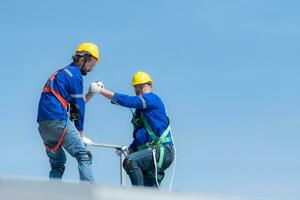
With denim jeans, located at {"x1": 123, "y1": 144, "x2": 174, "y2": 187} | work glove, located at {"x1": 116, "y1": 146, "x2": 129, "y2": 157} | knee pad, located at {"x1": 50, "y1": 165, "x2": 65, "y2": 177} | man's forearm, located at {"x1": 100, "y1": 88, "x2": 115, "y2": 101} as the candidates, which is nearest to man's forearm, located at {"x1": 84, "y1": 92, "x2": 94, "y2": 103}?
man's forearm, located at {"x1": 100, "y1": 88, "x2": 115, "y2": 101}

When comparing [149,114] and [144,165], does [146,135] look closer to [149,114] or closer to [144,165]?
[149,114]

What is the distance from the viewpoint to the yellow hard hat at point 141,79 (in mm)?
9945

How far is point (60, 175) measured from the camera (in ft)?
29.0

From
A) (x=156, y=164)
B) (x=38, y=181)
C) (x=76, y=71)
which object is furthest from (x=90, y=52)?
(x=38, y=181)

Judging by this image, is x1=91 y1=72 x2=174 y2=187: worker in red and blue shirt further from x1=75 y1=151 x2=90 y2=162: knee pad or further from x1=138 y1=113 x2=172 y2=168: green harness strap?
→ x1=75 y1=151 x2=90 y2=162: knee pad

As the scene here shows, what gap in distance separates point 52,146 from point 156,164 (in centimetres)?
161

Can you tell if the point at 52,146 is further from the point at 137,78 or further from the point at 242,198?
the point at 242,198

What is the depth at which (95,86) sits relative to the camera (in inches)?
369

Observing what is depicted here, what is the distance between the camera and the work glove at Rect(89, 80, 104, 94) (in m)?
9.37

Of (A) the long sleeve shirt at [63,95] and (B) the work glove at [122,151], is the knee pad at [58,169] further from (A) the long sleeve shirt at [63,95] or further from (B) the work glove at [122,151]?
(B) the work glove at [122,151]

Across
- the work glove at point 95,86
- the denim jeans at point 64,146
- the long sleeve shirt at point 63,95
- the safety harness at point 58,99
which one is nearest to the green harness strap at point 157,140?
the work glove at point 95,86

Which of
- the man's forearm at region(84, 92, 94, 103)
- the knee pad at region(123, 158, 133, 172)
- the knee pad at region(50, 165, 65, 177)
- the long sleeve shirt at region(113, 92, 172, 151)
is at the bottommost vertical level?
the knee pad at region(50, 165, 65, 177)

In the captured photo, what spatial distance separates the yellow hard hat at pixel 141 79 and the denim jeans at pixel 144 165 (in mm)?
1025

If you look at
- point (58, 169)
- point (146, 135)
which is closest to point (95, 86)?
Result: point (146, 135)
